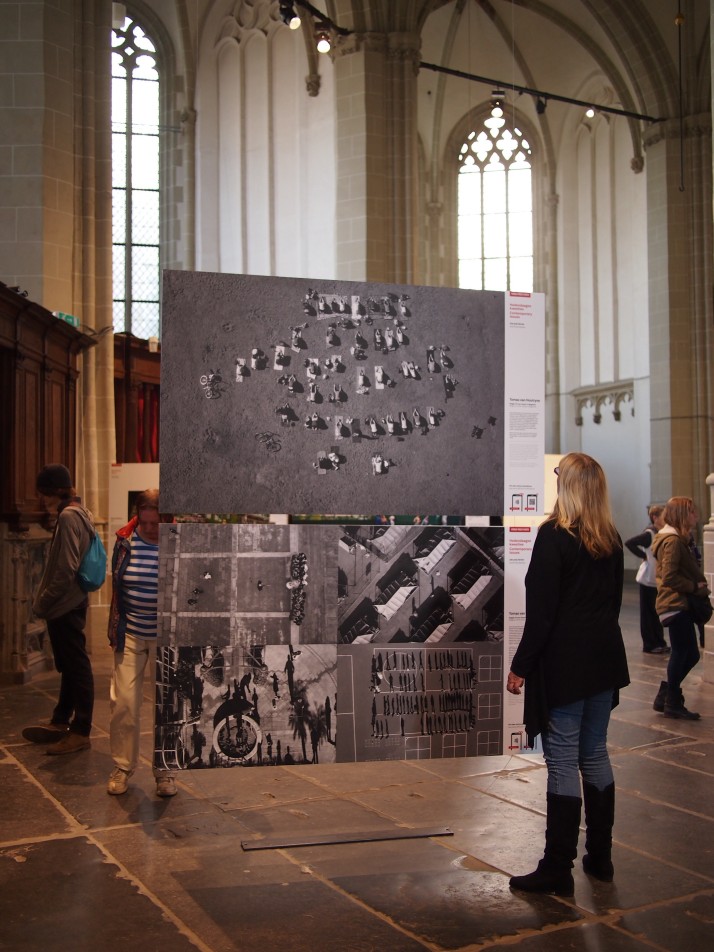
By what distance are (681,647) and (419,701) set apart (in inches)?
133

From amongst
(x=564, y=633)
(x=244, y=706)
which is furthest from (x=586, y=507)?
(x=244, y=706)

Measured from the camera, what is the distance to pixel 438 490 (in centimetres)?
430

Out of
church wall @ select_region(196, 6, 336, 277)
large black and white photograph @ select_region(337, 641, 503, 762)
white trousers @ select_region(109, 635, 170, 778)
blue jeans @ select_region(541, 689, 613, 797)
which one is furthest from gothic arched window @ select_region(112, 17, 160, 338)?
blue jeans @ select_region(541, 689, 613, 797)

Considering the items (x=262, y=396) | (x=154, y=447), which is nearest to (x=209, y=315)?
(x=262, y=396)

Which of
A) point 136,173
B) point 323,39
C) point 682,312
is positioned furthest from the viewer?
point 136,173

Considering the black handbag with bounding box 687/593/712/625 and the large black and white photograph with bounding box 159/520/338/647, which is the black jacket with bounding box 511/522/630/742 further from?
the black handbag with bounding box 687/593/712/625

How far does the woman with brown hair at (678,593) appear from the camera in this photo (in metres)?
7.04

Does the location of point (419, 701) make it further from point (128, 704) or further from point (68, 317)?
point (68, 317)

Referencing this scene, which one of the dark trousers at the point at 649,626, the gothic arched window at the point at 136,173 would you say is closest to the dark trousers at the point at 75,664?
the dark trousers at the point at 649,626

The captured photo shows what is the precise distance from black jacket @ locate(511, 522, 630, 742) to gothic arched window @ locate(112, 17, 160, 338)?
16.2 m

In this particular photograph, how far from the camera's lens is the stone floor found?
3.42 meters

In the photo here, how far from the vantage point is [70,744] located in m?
6.04

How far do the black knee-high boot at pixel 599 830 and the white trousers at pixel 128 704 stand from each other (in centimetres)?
214

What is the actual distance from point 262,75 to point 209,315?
15.1 metres
